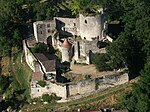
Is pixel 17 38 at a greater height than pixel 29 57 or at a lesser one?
greater

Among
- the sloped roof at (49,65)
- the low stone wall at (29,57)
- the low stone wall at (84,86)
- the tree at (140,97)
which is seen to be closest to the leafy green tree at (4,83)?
the low stone wall at (29,57)

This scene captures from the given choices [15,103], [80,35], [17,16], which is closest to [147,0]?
[80,35]

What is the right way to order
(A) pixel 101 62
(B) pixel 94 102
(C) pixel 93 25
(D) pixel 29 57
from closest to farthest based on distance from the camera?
(B) pixel 94 102, (A) pixel 101 62, (C) pixel 93 25, (D) pixel 29 57

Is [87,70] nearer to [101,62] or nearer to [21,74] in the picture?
[101,62]

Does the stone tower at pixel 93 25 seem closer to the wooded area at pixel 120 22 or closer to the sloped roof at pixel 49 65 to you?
the wooded area at pixel 120 22

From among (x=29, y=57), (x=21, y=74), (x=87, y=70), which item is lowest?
(x=21, y=74)

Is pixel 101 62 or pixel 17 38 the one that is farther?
pixel 17 38

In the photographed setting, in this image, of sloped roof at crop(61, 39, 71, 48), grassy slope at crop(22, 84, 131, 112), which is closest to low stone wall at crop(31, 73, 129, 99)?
grassy slope at crop(22, 84, 131, 112)

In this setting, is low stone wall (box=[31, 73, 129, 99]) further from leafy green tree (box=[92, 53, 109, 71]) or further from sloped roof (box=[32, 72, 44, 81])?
leafy green tree (box=[92, 53, 109, 71])

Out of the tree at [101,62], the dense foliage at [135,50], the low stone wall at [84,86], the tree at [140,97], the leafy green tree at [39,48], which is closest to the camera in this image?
the tree at [140,97]

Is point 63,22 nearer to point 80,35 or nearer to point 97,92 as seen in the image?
point 80,35

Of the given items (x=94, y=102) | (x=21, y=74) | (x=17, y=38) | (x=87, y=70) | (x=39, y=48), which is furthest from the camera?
(x=17, y=38)

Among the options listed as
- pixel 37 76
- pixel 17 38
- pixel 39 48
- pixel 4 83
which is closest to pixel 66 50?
pixel 39 48
